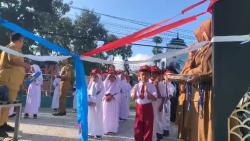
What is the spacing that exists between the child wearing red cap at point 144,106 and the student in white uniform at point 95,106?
2.09 metres

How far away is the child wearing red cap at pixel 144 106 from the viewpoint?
6.96 m

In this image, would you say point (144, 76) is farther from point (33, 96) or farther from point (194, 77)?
point (33, 96)

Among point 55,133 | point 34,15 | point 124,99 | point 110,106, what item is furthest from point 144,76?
point 34,15

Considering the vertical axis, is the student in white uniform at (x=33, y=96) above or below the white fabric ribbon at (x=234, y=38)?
below

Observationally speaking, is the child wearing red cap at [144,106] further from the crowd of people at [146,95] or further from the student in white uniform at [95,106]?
the student in white uniform at [95,106]

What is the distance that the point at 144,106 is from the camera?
7.00 m

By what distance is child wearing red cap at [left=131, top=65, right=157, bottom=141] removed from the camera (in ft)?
22.9

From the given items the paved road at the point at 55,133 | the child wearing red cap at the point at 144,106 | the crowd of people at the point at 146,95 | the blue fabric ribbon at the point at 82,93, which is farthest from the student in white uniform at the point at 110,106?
the blue fabric ribbon at the point at 82,93

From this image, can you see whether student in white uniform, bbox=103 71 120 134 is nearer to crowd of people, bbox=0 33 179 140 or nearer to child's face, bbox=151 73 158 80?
crowd of people, bbox=0 33 179 140

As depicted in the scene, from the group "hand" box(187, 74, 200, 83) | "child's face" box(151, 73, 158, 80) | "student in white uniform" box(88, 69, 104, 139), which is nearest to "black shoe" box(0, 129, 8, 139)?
"student in white uniform" box(88, 69, 104, 139)

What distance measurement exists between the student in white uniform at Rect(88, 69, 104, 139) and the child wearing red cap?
209cm

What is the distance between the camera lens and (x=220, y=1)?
2.88 meters

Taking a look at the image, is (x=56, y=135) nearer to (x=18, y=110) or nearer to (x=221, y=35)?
(x=18, y=110)

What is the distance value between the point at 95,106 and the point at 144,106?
244 centimetres
